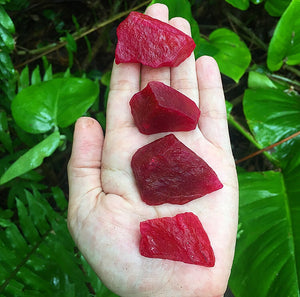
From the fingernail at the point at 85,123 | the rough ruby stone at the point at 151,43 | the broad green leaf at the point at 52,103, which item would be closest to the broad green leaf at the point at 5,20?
the broad green leaf at the point at 52,103

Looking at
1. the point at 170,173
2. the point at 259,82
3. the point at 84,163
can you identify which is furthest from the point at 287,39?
the point at 84,163

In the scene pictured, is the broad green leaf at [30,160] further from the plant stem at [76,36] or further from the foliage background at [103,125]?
the plant stem at [76,36]

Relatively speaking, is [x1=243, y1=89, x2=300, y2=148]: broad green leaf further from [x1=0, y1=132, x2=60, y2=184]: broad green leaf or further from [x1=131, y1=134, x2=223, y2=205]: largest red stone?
[x1=0, y1=132, x2=60, y2=184]: broad green leaf

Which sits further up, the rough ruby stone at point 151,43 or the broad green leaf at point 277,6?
the broad green leaf at point 277,6

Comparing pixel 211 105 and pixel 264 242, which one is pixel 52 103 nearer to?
pixel 211 105

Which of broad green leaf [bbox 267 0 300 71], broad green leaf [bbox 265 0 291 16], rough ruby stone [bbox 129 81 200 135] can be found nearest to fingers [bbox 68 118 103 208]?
rough ruby stone [bbox 129 81 200 135]

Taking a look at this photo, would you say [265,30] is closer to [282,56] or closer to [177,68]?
[282,56]
